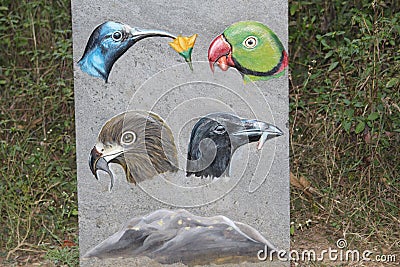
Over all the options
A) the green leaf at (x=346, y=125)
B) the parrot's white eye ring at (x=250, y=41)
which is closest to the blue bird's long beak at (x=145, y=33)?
the parrot's white eye ring at (x=250, y=41)

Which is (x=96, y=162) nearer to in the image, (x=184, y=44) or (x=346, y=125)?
(x=184, y=44)

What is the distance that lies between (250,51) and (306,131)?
4.17 feet

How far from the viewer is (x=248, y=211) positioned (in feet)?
10.0

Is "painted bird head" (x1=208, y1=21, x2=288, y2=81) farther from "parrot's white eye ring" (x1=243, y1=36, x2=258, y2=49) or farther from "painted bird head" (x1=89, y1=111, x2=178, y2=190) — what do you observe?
"painted bird head" (x1=89, y1=111, x2=178, y2=190)

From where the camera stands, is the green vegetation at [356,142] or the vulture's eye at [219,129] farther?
the green vegetation at [356,142]

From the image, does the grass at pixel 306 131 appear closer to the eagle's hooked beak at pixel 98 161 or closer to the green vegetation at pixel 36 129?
the green vegetation at pixel 36 129

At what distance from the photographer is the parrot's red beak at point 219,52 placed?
9.80 feet

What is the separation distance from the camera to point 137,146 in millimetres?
3031

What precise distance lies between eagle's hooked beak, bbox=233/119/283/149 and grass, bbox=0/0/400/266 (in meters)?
0.71

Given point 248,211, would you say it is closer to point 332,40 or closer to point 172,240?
point 172,240

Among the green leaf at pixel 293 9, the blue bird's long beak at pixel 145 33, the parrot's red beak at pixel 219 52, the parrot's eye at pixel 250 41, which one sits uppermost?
the green leaf at pixel 293 9

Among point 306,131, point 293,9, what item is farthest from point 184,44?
point 293,9

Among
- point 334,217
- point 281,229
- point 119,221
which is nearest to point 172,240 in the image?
point 119,221

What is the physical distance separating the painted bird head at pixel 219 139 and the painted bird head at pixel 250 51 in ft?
0.73
